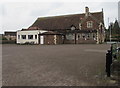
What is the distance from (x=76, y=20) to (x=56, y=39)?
32.7 ft

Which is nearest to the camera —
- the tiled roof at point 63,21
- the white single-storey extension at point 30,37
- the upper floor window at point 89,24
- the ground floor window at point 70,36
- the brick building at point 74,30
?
the brick building at point 74,30

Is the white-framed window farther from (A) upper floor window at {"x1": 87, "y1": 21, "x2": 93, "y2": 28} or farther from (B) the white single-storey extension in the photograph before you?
(B) the white single-storey extension

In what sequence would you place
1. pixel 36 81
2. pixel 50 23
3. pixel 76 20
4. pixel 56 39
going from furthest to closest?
pixel 50 23 < pixel 76 20 < pixel 56 39 < pixel 36 81

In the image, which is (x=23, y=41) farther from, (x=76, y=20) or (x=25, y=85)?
(x=25, y=85)

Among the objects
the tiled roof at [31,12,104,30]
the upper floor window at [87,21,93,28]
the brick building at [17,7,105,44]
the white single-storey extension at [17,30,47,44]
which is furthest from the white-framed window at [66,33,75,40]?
the white single-storey extension at [17,30,47,44]

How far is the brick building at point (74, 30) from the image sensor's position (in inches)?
1458

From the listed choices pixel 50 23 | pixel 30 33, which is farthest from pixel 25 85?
pixel 50 23

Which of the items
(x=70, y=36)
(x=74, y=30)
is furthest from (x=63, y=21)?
(x=70, y=36)

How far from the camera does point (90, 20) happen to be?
131ft

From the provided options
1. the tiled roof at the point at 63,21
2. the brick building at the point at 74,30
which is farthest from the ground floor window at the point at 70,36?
the tiled roof at the point at 63,21

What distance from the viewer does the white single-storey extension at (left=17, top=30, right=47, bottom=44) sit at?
37.8 m

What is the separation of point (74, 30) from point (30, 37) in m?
12.4

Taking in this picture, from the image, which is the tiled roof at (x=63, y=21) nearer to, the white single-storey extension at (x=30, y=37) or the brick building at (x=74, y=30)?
the brick building at (x=74, y=30)

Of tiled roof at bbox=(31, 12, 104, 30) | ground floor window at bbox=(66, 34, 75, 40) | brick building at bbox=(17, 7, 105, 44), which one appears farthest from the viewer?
tiled roof at bbox=(31, 12, 104, 30)
